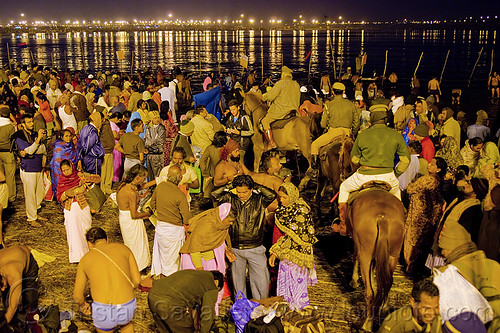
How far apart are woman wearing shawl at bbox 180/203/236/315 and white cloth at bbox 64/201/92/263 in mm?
2110

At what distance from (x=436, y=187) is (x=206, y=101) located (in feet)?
30.7

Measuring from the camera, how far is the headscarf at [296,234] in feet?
18.7

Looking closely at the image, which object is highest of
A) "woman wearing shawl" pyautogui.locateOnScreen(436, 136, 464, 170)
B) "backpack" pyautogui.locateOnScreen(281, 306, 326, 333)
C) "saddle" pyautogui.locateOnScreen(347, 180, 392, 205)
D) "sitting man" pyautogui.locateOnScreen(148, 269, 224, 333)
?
"woman wearing shawl" pyautogui.locateOnScreen(436, 136, 464, 170)

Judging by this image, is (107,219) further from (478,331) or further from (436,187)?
(478,331)

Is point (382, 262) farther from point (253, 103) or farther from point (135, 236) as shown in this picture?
point (253, 103)

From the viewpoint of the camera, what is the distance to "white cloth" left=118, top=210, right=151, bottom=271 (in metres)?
6.87

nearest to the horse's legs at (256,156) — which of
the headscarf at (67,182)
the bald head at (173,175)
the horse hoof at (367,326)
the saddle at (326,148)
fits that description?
the saddle at (326,148)

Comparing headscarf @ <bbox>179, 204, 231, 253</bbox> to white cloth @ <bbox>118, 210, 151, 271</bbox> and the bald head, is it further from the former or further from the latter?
white cloth @ <bbox>118, 210, 151, 271</bbox>

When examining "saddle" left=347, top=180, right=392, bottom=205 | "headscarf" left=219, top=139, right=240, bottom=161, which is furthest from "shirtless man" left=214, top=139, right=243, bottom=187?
"saddle" left=347, top=180, right=392, bottom=205

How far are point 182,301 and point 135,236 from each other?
2.68 meters

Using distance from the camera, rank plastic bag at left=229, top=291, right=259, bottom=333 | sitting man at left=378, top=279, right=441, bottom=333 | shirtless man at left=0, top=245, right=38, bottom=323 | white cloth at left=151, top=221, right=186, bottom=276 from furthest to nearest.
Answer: white cloth at left=151, top=221, right=186, bottom=276 → plastic bag at left=229, top=291, right=259, bottom=333 → shirtless man at left=0, top=245, right=38, bottom=323 → sitting man at left=378, top=279, right=441, bottom=333

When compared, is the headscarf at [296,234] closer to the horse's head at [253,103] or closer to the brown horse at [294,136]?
the brown horse at [294,136]

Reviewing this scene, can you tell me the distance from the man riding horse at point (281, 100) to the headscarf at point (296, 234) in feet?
17.7

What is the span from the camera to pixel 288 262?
584 centimetres
